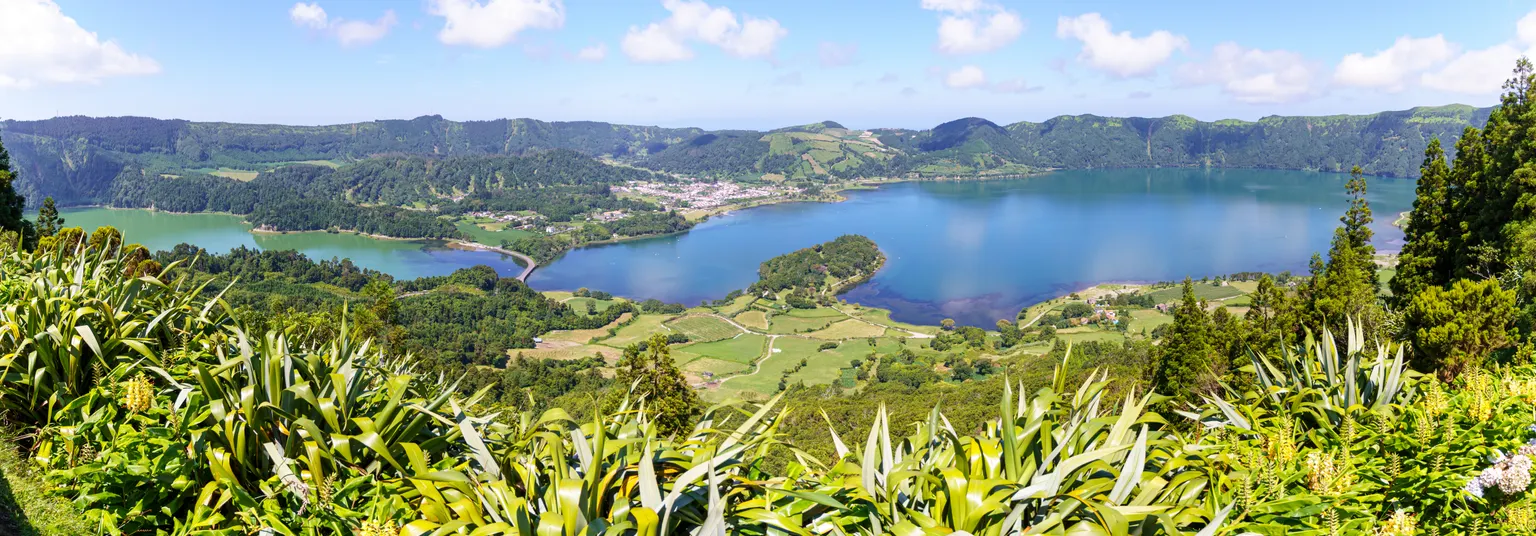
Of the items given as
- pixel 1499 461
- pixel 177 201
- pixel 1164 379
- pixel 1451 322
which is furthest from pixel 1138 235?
pixel 177 201

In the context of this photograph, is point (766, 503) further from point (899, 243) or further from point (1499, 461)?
point (899, 243)

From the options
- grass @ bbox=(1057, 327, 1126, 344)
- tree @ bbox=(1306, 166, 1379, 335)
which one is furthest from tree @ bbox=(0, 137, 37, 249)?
grass @ bbox=(1057, 327, 1126, 344)

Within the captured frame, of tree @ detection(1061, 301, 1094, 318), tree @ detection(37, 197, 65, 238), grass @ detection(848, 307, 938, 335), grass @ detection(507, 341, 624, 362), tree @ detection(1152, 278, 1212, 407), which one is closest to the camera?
tree @ detection(1152, 278, 1212, 407)

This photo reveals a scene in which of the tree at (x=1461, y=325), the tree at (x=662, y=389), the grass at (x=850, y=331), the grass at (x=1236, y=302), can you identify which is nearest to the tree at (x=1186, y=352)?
the tree at (x=1461, y=325)

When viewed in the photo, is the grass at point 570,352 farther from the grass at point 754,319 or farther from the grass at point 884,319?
the grass at point 884,319

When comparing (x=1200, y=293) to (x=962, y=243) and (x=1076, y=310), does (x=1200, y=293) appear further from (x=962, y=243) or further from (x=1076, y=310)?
(x=962, y=243)

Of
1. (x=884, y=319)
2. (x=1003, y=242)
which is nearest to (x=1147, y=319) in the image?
(x=884, y=319)

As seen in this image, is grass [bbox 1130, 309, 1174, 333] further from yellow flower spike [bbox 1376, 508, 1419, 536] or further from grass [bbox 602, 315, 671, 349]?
yellow flower spike [bbox 1376, 508, 1419, 536]
